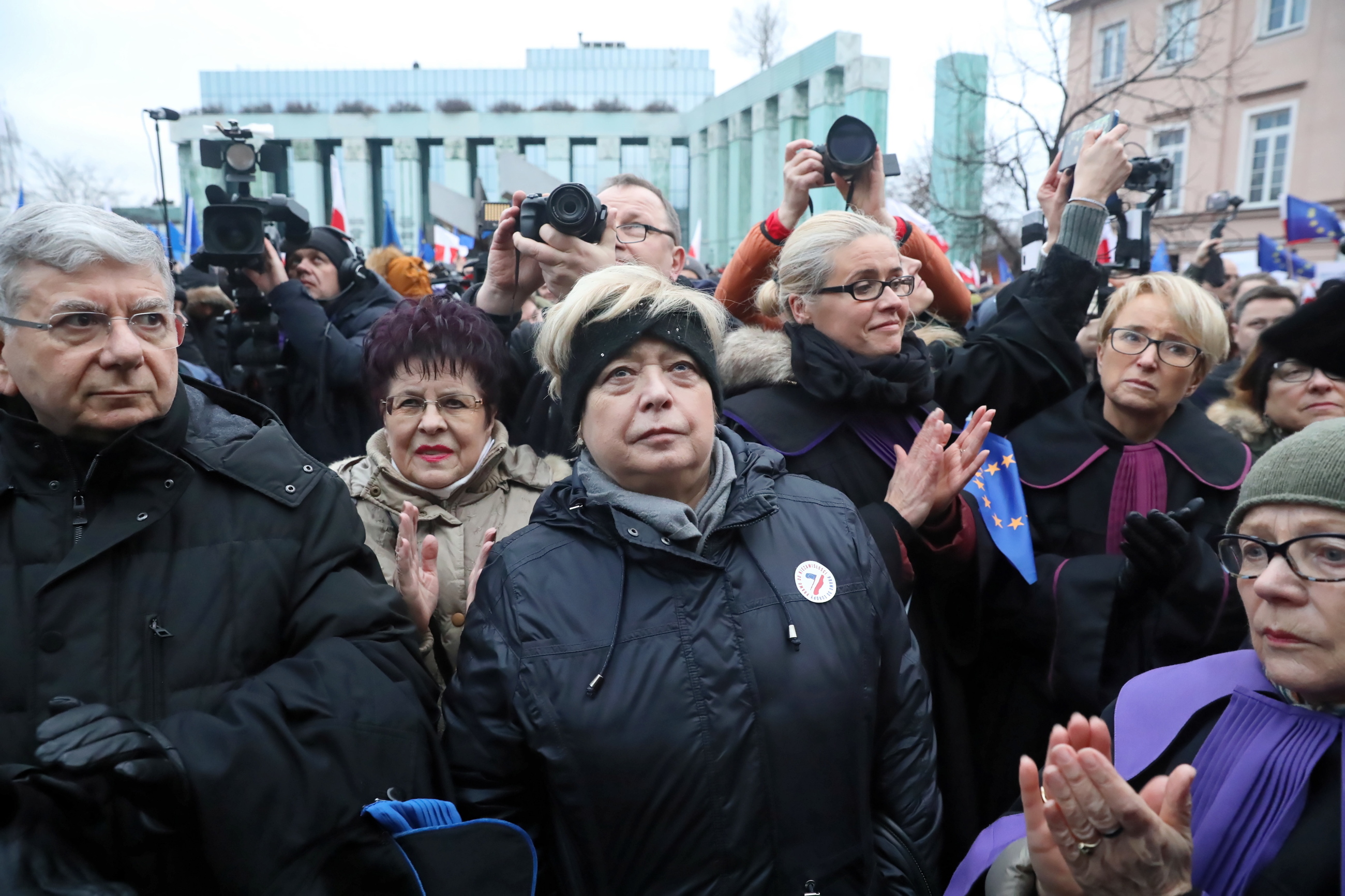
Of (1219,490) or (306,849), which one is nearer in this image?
(306,849)

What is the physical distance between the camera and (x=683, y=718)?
67.7 inches

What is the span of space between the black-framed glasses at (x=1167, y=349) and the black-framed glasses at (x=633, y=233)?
5.22 feet

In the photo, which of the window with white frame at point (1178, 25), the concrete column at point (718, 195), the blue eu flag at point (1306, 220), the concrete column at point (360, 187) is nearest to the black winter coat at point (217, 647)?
the blue eu flag at point (1306, 220)

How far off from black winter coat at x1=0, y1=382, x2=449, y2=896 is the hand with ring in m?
1.06

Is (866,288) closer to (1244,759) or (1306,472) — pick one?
(1306,472)

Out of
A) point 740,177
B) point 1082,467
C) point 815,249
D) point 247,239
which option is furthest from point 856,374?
point 740,177

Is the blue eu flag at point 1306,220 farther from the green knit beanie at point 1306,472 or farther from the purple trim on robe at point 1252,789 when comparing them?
the purple trim on robe at point 1252,789

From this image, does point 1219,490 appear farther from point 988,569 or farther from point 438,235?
point 438,235

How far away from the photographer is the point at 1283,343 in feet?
9.70

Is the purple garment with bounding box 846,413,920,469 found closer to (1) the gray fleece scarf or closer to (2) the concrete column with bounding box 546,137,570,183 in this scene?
(1) the gray fleece scarf

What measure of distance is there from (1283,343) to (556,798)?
2.65 m

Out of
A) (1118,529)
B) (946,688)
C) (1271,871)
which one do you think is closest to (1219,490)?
(1118,529)

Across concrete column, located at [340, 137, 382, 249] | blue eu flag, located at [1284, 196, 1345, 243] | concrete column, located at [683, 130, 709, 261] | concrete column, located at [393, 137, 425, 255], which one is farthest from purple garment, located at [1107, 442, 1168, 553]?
concrete column, located at [340, 137, 382, 249]

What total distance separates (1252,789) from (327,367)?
3.11 metres
